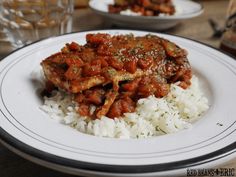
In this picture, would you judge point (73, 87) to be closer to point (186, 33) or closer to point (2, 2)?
point (2, 2)

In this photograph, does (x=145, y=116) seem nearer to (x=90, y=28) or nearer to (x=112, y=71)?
(x=112, y=71)

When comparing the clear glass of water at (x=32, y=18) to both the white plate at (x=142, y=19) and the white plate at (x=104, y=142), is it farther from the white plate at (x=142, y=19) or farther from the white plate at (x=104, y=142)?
the white plate at (x=104, y=142)

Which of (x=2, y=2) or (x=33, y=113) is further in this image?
(x=2, y=2)

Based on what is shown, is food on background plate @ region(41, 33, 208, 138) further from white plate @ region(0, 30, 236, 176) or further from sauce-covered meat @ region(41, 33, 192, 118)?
white plate @ region(0, 30, 236, 176)

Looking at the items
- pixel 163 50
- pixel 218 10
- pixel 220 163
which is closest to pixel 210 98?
pixel 163 50

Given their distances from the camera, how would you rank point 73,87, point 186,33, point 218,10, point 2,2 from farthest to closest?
point 218,10 < point 186,33 < point 2,2 < point 73,87

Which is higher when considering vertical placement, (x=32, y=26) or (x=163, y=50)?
(x=163, y=50)
